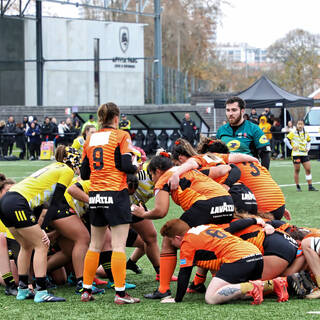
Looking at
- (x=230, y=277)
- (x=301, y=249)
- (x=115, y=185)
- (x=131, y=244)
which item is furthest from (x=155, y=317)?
(x=131, y=244)

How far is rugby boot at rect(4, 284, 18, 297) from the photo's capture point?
6.59 meters

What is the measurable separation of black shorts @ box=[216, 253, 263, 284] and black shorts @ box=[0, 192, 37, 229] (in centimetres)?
175

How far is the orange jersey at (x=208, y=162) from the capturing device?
21.7 ft

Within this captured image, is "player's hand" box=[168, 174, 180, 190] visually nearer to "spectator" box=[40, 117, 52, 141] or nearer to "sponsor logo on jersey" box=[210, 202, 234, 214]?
"sponsor logo on jersey" box=[210, 202, 234, 214]

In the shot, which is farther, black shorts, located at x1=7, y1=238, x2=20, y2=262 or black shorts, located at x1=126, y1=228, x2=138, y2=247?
black shorts, located at x1=126, y1=228, x2=138, y2=247

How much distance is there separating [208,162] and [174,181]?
28.4 inches

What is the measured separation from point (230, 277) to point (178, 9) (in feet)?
169

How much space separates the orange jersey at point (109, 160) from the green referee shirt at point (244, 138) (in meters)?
2.23

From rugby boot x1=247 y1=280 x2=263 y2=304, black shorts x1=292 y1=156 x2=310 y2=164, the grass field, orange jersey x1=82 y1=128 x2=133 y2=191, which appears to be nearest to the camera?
the grass field

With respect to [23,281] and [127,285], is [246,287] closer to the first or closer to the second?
[127,285]

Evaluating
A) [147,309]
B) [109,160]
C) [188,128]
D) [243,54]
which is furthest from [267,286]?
[243,54]

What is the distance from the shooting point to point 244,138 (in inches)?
312

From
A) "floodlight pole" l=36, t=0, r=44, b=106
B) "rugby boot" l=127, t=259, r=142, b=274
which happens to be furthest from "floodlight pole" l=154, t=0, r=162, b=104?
"rugby boot" l=127, t=259, r=142, b=274

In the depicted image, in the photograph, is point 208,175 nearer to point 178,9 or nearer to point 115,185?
point 115,185
